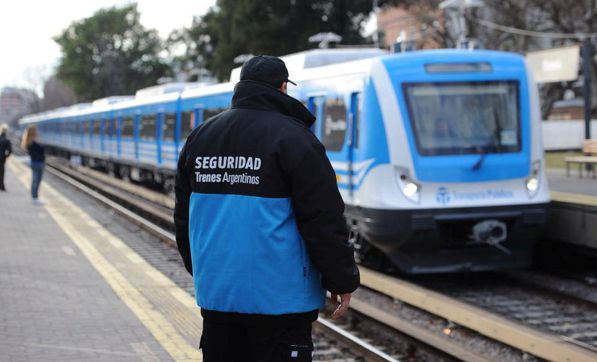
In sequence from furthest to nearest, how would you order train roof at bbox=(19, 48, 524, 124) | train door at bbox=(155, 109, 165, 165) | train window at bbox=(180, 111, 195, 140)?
train door at bbox=(155, 109, 165, 165) < train window at bbox=(180, 111, 195, 140) < train roof at bbox=(19, 48, 524, 124)

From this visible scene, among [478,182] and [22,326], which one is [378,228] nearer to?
[478,182]

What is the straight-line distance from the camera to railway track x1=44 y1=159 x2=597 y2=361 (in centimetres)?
646

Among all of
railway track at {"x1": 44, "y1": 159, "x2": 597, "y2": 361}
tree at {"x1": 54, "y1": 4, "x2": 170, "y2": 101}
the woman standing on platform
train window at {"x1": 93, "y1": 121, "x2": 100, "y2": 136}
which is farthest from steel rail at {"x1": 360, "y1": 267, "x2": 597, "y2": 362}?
tree at {"x1": 54, "y1": 4, "x2": 170, "y2": 101}

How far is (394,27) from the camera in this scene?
69875 millimetres

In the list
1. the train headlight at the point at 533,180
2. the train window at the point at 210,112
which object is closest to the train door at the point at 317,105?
the train headlight at the point at 533,180

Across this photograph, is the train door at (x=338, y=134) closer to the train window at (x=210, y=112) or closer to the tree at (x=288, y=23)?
the train window at (x=210, y=112)

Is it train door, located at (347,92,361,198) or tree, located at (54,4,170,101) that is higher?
tree, located at (54,4,170,101)

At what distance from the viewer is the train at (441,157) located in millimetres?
9531

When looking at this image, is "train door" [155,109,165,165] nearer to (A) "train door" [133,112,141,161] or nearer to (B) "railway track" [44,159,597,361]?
(A) "train door" [133,112,141,161]

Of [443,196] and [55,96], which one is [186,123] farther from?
[55,96]

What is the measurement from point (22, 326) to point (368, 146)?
445 centimetres

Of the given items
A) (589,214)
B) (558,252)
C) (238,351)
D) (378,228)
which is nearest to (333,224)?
(238,351)

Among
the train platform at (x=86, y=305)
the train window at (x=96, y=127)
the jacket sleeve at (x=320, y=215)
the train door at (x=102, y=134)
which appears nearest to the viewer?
the jacket sleeve at (x=320, y=215)

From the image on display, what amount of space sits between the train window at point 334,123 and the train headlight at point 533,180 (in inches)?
87.6
